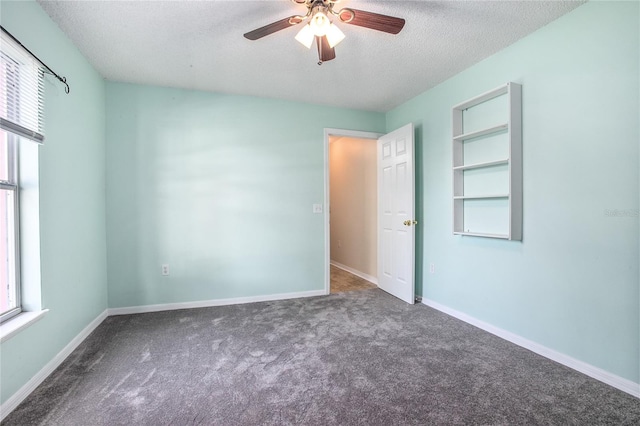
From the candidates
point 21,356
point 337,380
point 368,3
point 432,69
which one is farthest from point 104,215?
point 432,69

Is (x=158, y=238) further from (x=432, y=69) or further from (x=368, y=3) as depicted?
(x=432, y=69)

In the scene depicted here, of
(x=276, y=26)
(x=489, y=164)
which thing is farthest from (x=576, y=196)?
(x=276, y=26)

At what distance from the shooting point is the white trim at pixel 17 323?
149 cm

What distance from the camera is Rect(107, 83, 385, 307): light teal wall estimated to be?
2965mm

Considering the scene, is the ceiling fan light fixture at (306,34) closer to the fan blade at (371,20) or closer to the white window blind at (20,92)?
the fan blade at (371,20)

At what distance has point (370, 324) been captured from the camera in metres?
2.69

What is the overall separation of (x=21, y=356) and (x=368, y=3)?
9.73ft

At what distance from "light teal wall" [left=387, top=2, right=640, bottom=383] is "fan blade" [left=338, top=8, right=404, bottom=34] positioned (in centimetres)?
125

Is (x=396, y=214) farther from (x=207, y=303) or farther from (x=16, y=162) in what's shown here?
(x=16, y=162)

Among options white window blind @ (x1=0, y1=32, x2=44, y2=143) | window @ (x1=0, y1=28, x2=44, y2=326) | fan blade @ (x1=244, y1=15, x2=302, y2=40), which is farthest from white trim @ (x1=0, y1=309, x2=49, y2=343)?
fan blade @ (x1=244, y1=15, x2=302, y2=40)

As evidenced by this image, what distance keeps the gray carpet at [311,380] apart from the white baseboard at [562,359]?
6 centimetres

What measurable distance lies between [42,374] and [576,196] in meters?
3.65

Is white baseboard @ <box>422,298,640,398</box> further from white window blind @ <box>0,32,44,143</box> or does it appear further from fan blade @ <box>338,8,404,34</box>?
white window blind @ <box>0,32,44,143</box>

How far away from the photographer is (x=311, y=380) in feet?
5.92
